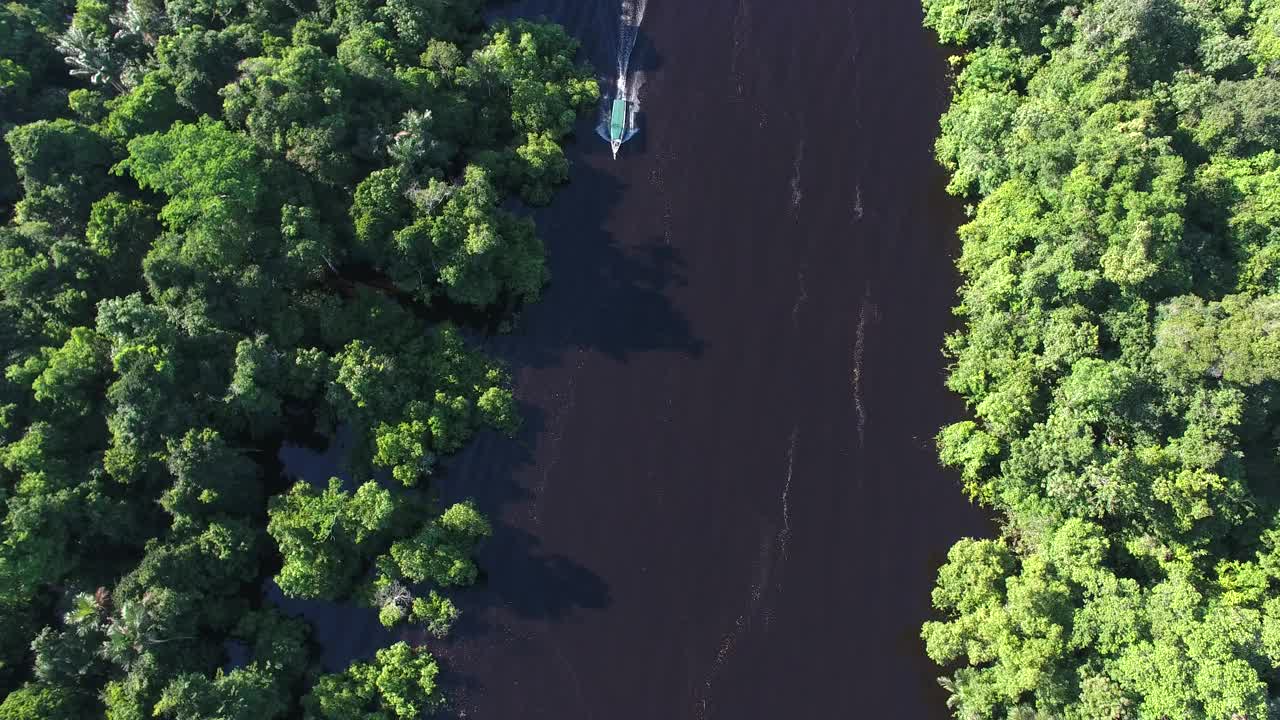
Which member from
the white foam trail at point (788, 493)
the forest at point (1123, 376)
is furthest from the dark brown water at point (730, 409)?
the forest at point (1123, 376)

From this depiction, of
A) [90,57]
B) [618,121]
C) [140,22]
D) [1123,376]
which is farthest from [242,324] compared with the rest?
[1123,376]

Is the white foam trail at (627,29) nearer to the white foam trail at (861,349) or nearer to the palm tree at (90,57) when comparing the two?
the white foam trail at (861,349)

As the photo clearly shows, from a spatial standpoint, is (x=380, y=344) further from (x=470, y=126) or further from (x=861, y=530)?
(x=861, y=530)

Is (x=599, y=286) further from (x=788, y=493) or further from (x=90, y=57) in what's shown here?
(x=90, y=57)

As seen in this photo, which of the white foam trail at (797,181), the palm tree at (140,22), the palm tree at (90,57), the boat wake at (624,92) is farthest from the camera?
the boat wake at (624,92)

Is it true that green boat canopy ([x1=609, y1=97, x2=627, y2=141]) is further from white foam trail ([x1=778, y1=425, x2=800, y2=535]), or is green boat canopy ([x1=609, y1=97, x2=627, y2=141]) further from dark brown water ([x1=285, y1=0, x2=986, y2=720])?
white foam trail ([x1=778, y1=425, x2=800, y2=535])

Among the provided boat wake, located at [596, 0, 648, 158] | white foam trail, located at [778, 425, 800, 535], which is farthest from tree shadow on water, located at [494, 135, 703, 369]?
white foam trail, located at [778, 425, 800, 535]

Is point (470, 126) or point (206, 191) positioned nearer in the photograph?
point (206, 191)

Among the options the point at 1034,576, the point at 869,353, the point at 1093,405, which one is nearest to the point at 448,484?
the point at 869,353
